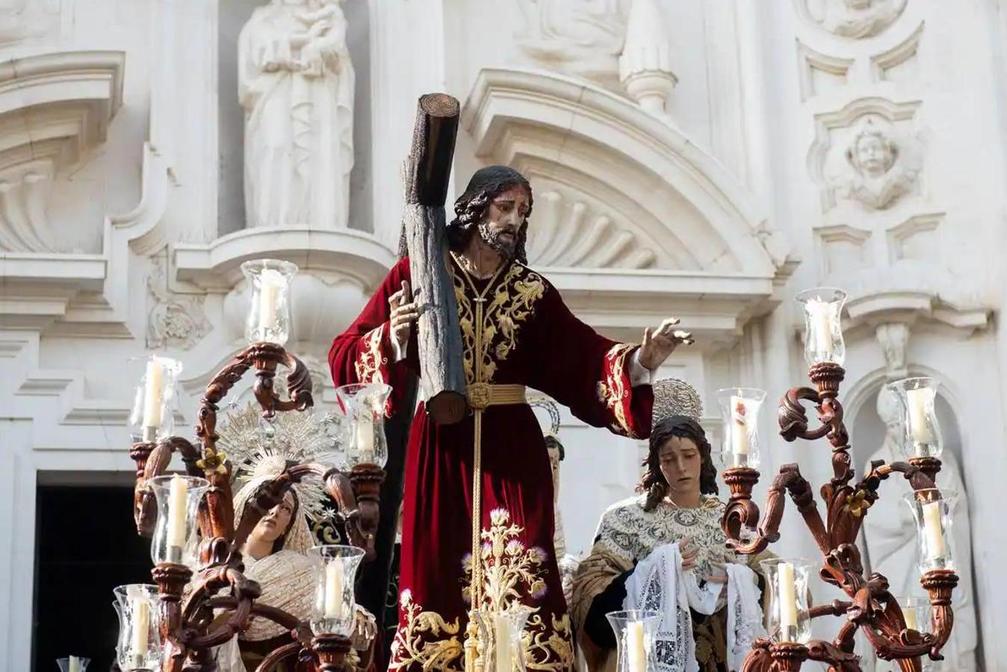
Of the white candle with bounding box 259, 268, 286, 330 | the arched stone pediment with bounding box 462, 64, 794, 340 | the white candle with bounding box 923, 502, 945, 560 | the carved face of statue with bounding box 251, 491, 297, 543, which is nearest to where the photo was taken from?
the white candle with bounding box 259, 268, 286, 330

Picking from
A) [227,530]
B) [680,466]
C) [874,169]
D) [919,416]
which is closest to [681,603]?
[680,466]

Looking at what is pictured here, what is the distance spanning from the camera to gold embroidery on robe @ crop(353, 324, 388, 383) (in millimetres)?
6293

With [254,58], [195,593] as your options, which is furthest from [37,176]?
[195,593]

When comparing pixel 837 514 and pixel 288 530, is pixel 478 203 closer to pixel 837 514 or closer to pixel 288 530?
pixel 837 514

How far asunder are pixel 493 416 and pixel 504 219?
1.85 ft

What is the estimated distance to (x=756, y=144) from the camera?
10.6 m

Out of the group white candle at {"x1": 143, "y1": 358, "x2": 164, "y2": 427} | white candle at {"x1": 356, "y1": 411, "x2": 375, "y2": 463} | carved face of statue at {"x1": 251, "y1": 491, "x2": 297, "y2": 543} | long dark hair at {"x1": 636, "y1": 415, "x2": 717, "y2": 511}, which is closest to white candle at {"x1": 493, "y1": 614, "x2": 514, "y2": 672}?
white candle at {"x1": 356, "y1": 411, "x2": 375, "y2": 463}

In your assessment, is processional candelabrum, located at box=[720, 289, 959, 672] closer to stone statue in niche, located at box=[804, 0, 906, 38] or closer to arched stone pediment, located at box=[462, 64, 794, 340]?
arched stone pediment, located at box=[462, 64, 794, 340]

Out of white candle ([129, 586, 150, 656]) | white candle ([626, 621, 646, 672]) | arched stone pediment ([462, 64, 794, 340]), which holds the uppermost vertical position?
arched stone pediment ([462, 64, 794, 340])

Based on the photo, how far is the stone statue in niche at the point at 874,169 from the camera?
415 inches

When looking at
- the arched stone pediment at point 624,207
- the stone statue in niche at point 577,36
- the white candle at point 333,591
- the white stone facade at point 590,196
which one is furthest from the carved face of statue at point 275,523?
the stone statue in niche at point 577,36

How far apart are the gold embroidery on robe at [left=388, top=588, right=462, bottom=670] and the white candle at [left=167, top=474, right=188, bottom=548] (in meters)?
0.75

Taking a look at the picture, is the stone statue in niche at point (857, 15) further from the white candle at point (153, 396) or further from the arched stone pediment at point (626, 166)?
the white candle at point (153, 396)

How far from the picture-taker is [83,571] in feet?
37.5
